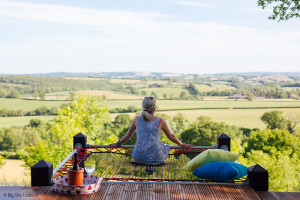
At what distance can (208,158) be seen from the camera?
433 cm

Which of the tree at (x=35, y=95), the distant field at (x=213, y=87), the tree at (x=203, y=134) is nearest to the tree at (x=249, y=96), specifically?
the distant field at (x=213, y=87)

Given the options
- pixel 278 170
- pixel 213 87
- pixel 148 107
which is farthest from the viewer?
pixel 213 87

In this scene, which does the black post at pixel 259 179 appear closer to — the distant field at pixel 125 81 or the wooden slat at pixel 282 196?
the wooden slat at pixel 282 196

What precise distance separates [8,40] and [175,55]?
29214 millimetres

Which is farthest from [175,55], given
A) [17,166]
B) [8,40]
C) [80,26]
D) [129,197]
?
[129,197]

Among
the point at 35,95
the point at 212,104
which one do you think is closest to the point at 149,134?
the point at 212,104

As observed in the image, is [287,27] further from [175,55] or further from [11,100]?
[11,100]

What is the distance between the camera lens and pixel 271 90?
55062 millimetres

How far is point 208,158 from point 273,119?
1658 inches

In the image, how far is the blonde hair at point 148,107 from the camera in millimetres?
4484

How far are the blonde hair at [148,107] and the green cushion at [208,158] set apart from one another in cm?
80

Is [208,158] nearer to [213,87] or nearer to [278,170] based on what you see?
[278,170]

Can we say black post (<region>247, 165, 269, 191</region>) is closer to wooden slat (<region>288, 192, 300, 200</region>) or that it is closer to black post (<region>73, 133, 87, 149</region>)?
wooden slat (<region>288, 192, 300, 200</region>)

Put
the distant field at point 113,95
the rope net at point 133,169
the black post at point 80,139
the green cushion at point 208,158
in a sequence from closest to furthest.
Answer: the rope net at point 133,169
the green cushion at point 208,158
the black post at point 80,139
the distant field at point 113,95
